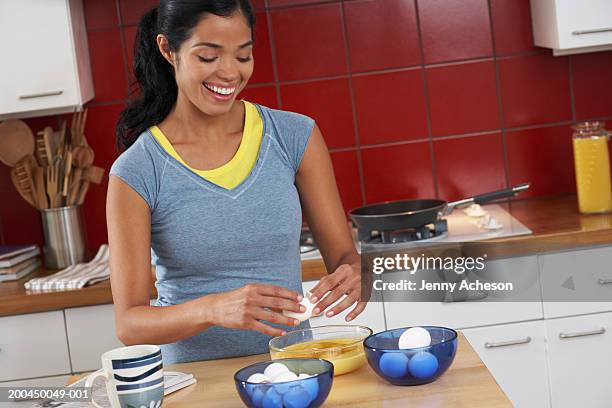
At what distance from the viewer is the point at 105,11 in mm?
3127

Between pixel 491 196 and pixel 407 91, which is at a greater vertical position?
pixel 407 91

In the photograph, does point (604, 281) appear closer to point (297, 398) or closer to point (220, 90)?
point (220, 90)

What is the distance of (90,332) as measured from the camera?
2748 millimetres

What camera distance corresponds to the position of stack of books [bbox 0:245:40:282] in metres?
2.91

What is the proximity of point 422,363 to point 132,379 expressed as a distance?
0.44m

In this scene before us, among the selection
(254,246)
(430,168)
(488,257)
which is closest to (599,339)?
(488,257)

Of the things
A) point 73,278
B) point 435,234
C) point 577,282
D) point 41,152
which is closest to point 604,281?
point 577,282

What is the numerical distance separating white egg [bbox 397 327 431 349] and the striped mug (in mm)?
382

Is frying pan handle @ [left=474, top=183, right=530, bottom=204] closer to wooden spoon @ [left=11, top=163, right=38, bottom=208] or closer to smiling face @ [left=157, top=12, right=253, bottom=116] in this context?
smiling face @ [left=157, top=12, right=253, bottom=116]

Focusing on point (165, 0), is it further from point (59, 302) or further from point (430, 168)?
point (430, 168)

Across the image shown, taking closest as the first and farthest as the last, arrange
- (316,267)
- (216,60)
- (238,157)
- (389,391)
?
1. (389,391)
2. (216,60)
3. (238,157)
4. (316,267)

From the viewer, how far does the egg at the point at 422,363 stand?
4.79ft

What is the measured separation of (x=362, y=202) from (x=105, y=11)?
1.06 meters

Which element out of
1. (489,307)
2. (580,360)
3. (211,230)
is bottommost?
(580,360)
